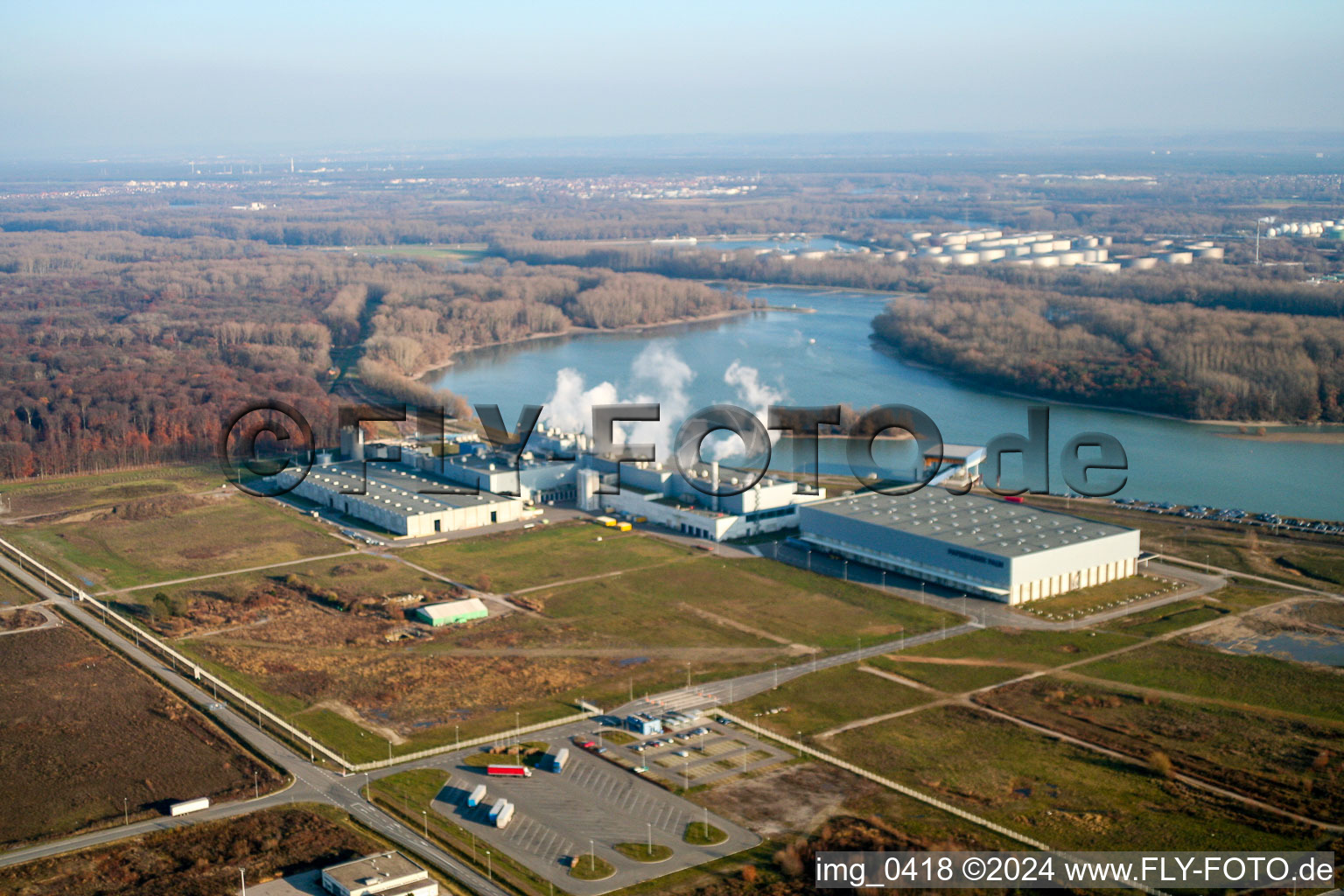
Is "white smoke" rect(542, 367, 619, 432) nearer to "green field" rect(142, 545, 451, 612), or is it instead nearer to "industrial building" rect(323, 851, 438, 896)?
"green field" rect(142, 545, 451, 612)

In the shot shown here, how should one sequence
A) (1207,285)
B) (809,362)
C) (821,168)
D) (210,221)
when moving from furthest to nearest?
(821,168) < (210,221) < (1207,285) < (809,362)

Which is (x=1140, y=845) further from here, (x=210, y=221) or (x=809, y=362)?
(x=210, y=221)

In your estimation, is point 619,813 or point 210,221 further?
point 210,221

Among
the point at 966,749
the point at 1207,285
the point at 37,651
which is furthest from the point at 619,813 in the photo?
the point at 1207,285

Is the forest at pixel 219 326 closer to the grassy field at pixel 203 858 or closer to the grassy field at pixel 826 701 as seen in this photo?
the grassy field at pixel 826 701

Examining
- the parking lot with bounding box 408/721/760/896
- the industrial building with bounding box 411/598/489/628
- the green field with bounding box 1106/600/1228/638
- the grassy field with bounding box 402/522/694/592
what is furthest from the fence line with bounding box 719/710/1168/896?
the grassy field with bounding box 402/522/694/592

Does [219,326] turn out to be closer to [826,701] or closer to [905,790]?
[826,701]
